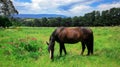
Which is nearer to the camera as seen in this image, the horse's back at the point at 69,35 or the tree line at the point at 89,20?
the horse's back at the point at 69,35

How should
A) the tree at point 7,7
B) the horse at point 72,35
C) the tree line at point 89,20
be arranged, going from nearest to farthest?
the horse at point 72,35 → the tree at point 7,7 → the tree line at point 89,20

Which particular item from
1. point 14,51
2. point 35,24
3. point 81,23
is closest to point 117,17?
point 81,23

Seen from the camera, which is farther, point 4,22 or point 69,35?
point 4,22

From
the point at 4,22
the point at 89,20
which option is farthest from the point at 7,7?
the point at 89,20

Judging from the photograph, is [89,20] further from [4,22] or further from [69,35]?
[69,35]

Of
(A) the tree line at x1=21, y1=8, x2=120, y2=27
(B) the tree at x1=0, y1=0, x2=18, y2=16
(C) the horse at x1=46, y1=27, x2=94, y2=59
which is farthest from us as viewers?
(A) the tree line at x1=21, y1=8, x2=120, y2=27

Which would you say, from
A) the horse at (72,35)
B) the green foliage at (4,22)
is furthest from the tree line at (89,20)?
the horse at (72,35)

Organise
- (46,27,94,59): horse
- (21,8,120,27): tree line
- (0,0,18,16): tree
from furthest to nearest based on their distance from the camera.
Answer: (21,8,120,27): tree line < (0,0,18,16): tree < (46,27,94,59): horse

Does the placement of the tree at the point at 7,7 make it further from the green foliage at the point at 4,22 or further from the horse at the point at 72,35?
the horse at the point at 72,35

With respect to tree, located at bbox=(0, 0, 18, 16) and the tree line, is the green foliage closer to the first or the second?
tree, located at bbox=(0, 0, 18, 16)

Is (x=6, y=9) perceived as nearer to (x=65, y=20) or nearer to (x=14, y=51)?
(x=14, y=51)

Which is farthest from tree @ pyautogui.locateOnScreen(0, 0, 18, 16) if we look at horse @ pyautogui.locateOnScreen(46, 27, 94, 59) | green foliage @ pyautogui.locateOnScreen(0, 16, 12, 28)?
horse @ pyautogui.locateOnScreen(46, 27, 94, 59)

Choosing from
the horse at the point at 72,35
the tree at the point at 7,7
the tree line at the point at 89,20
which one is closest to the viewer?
the horse at the point at 72,35

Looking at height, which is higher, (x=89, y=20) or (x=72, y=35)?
(x=72, y=35)
